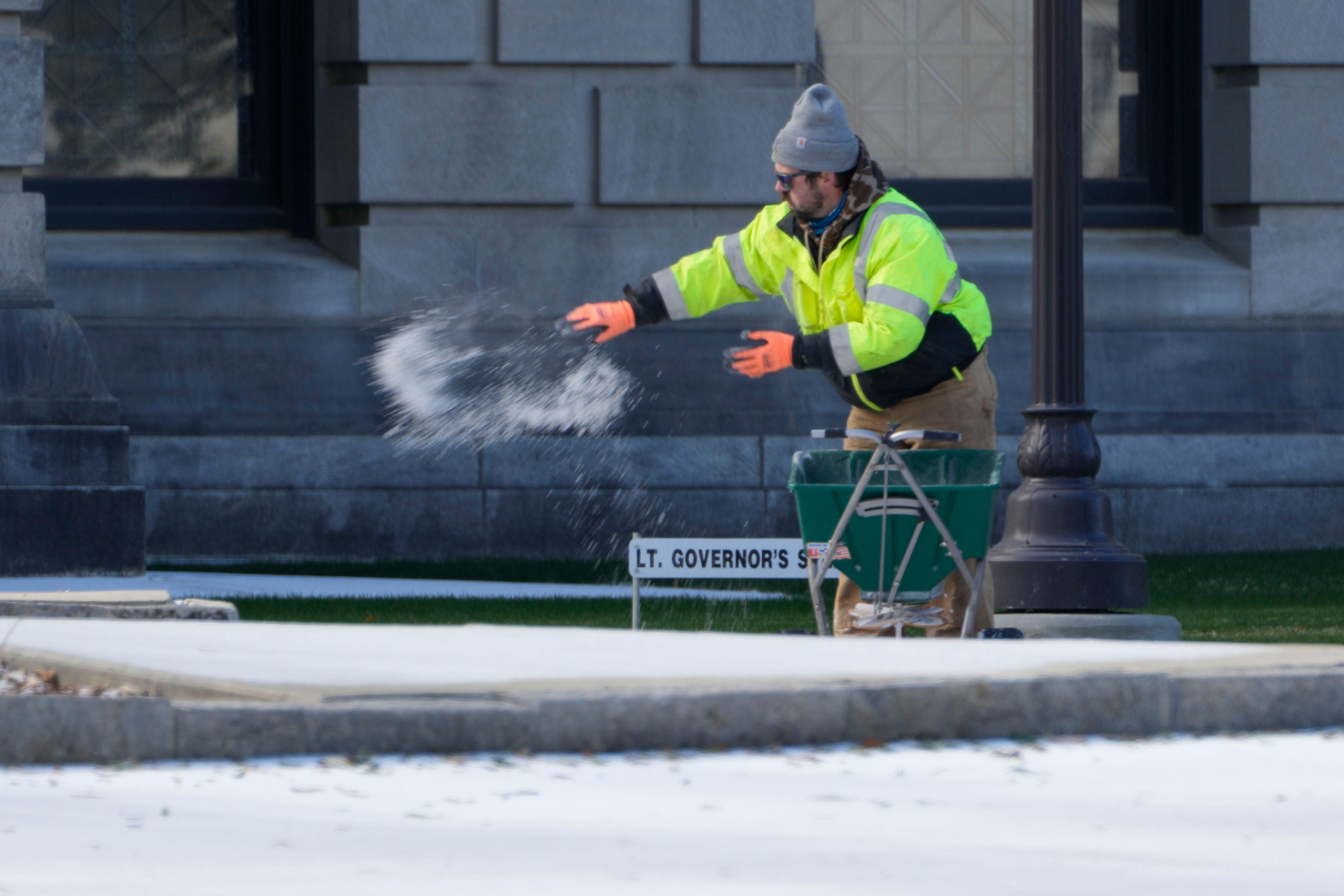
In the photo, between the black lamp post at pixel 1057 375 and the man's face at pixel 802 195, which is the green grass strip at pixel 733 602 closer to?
the black lamp post at pixel 1057 375

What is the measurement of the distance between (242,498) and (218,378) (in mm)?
713

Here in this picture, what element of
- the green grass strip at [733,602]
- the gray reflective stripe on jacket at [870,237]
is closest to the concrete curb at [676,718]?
the gray reflective stripe on jacket at [870,237]

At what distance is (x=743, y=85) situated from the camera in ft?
48.1

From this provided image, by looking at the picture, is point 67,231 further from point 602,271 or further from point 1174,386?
point 1174,386

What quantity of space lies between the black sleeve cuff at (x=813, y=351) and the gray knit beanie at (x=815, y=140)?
20.8 inches

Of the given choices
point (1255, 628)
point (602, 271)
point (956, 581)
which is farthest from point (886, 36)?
point (956, 581)

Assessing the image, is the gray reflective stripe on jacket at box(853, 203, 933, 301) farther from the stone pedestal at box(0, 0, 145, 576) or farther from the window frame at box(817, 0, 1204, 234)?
the window frame at box(817, 0, 1204, 234)

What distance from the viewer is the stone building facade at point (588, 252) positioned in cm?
1395

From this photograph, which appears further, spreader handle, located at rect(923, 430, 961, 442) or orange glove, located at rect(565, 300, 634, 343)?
orange glove, located at rect(565, 300, 634, 343)

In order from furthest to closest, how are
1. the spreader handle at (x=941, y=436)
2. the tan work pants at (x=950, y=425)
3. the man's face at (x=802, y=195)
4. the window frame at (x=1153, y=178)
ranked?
the window frame at (x=1153, y=178) → the tan work pants at (x=950, y=425) → the man's face at (x=802, y=195) → the spreader handle at (x=941, y=436)

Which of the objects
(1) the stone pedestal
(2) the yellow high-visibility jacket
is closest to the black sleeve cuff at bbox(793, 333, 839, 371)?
(2) the yellow high-visibility jacket

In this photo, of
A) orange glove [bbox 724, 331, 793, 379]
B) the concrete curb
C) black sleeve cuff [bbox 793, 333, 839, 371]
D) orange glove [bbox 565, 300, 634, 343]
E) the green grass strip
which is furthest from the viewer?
the green grass strip

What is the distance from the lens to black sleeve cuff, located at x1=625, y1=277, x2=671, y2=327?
8234mm

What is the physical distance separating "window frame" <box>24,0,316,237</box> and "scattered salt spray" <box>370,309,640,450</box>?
1.13m
